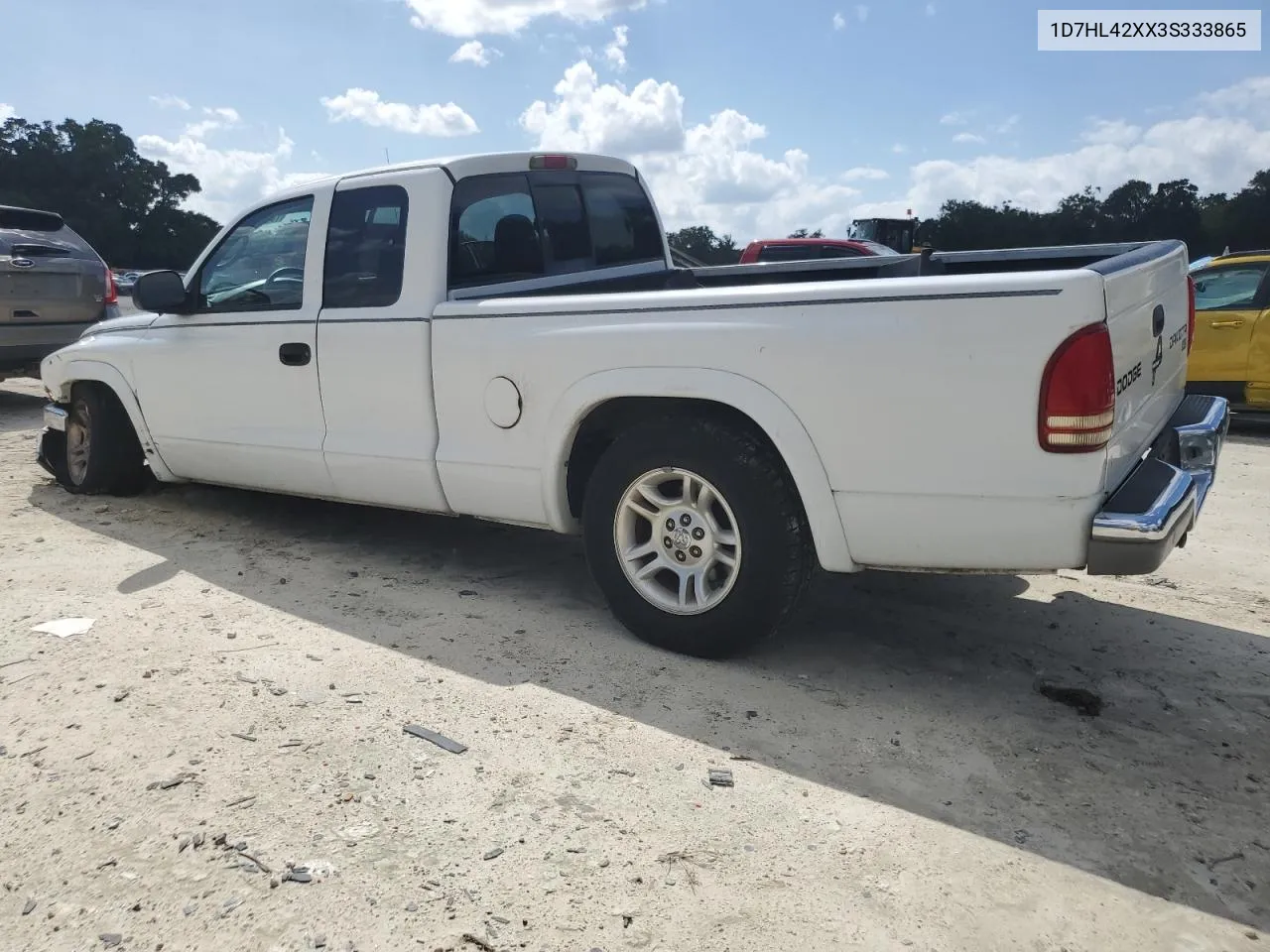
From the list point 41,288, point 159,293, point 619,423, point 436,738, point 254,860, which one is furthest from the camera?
point 41,288

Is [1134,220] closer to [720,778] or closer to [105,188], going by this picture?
[720,778]

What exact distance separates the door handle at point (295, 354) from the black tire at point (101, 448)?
184 cm

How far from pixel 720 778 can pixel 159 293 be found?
12.6ft

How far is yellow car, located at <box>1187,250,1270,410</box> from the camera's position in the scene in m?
8.28

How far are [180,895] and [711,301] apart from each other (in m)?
2.22

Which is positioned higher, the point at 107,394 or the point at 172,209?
the point at 172,209

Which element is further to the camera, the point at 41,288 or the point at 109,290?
the point at 109,290

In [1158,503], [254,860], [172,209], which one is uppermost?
[172,209]

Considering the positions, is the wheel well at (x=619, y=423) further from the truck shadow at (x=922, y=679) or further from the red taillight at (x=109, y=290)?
the red taillight at (x=109, y=290)

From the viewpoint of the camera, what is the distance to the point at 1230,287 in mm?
8641

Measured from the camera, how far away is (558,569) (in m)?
4.59

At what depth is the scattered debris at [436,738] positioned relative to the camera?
2.84 meters

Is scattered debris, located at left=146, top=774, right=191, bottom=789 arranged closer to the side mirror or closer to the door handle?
the door handle

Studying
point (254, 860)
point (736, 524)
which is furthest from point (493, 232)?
point (254, 860)
